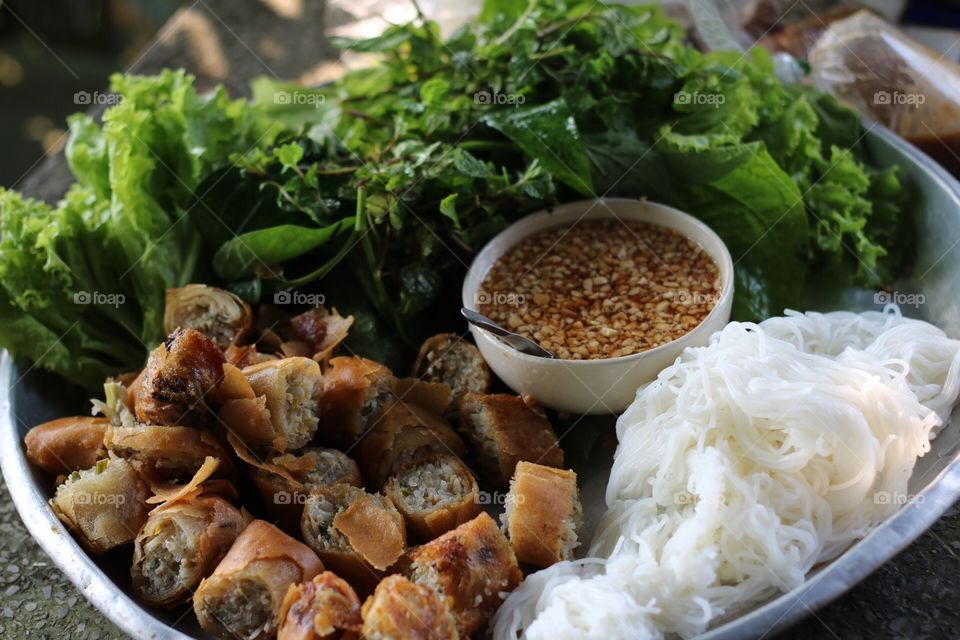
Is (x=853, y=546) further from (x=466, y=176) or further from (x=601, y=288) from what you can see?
(x=466, y=176)

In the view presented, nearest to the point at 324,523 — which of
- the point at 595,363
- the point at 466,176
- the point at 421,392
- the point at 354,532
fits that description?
the point at 354,532

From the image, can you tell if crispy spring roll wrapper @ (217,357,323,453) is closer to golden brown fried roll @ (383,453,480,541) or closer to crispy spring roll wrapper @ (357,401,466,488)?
crispy spring roll wrapper @ (357,401,466,488)

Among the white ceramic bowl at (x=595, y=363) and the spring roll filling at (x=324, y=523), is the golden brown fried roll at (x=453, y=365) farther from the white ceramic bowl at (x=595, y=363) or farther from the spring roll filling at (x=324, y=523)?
the spring roll filling at (x=324, y=523)

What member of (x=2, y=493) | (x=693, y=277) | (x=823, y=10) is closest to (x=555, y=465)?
(x=693, y=277)

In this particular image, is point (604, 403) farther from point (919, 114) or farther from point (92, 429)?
point (919, 114)

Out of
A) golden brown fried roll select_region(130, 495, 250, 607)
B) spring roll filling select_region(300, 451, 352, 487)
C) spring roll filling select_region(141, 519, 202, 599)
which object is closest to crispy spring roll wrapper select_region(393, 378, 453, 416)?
spring roll filling select_region(300, 451, 352, 487)
